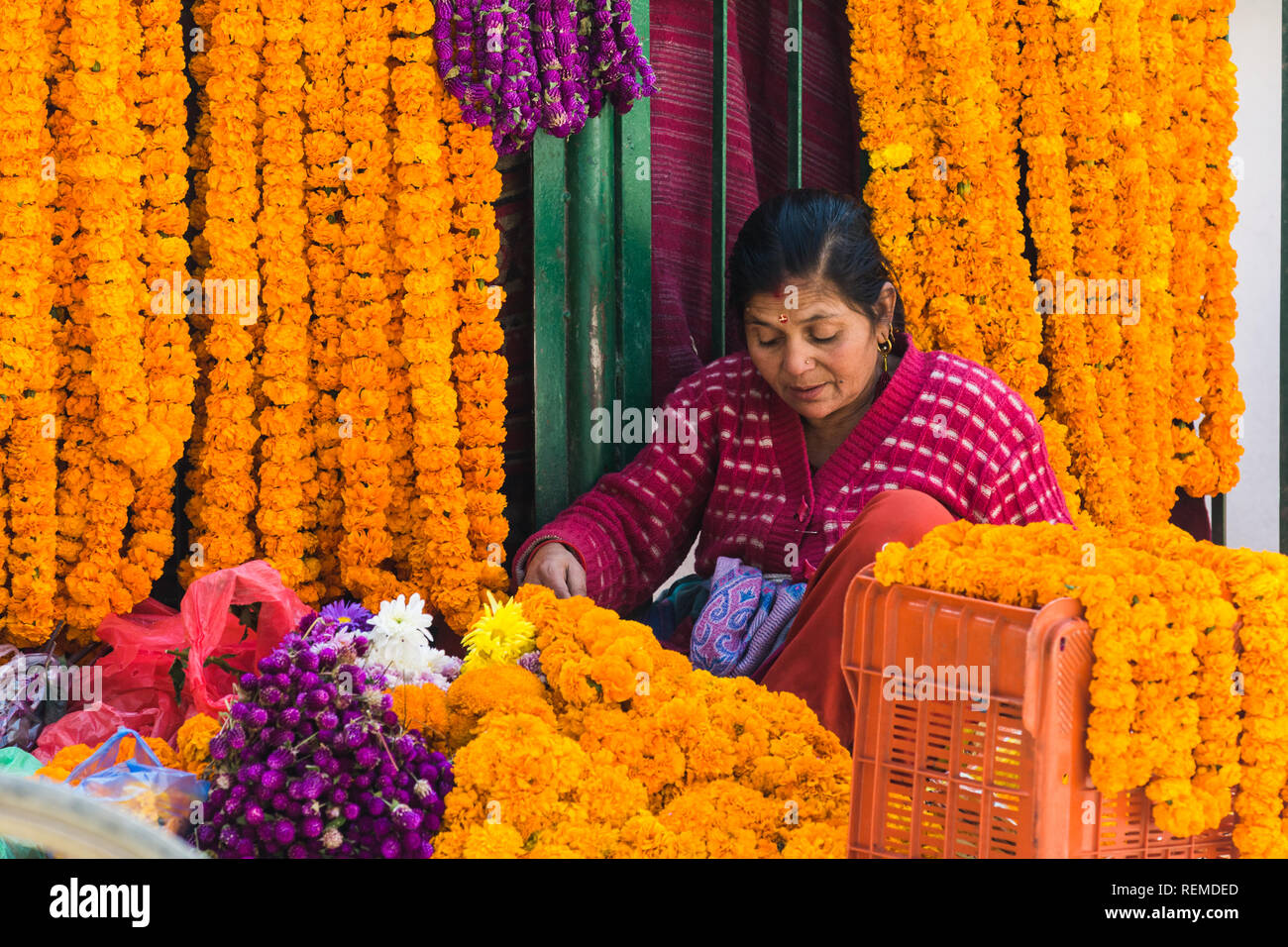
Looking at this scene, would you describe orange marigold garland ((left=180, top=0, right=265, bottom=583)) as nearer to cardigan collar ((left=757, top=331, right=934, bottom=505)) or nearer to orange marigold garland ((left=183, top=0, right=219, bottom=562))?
orange marigold garland ((left=183, top=0, right=219, bottom=562))

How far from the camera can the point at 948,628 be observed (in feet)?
5.28

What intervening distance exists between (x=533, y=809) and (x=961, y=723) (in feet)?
2.07

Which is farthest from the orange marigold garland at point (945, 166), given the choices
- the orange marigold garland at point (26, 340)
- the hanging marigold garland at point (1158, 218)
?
the orange marigold garland at point (26, 340)

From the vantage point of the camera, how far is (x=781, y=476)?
287 cm

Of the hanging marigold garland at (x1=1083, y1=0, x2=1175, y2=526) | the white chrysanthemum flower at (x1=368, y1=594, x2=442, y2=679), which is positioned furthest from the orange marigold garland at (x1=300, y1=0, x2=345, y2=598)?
the hanging marigold garland at (x1=1083, y1=0, x2=1175, y2=526)

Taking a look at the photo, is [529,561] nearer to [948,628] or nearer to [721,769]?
[721,769]

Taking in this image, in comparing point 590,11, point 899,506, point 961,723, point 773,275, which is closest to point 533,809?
point 961,723

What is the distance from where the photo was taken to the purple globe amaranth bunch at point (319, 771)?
5.39 ft

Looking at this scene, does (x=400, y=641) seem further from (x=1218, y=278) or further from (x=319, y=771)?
(x=1218, y=278)

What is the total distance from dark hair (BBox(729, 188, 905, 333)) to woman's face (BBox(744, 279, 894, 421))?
0.03 metres

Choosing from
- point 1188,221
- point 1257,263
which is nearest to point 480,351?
point 1188,221

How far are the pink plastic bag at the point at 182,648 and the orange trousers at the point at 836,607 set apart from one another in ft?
3.41

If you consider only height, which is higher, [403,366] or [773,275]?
[773,275]

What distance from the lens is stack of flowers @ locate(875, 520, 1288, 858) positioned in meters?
1.50
